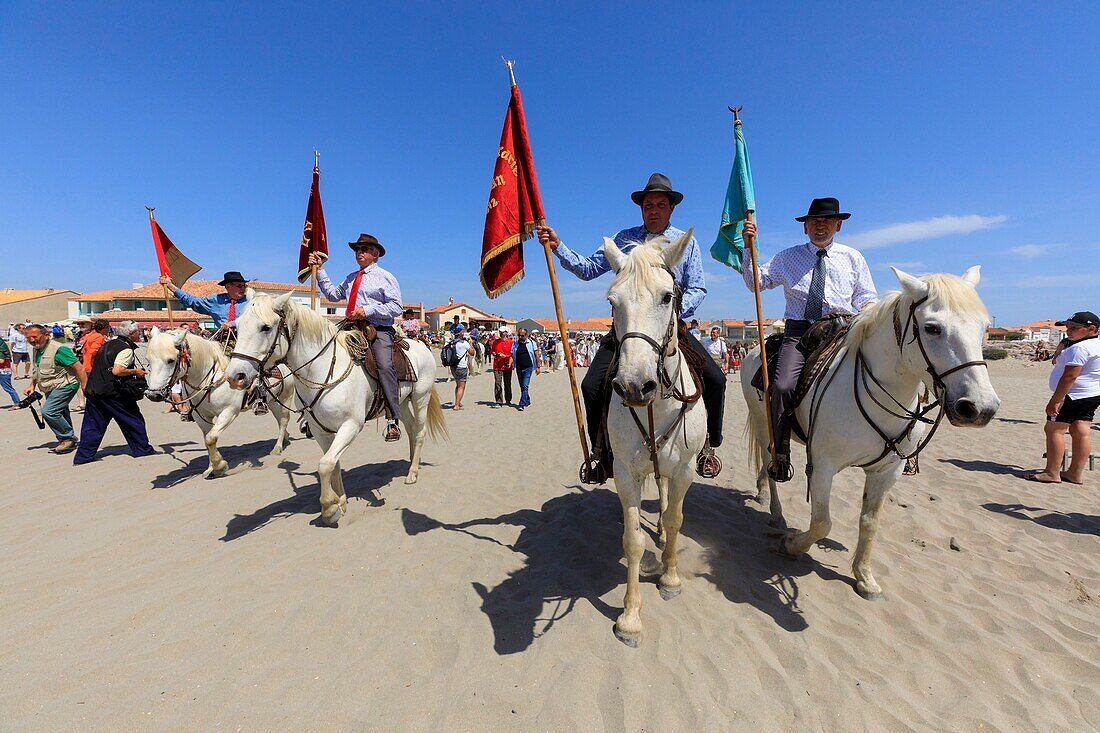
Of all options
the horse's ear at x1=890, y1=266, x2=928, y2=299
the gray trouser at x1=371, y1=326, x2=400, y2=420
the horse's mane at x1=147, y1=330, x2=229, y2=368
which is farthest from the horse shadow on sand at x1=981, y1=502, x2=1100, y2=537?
the horse's mane at x1=147, y1=330, x2=229, y2=368

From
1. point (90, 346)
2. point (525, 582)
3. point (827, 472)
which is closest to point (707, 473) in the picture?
point (827, 472)

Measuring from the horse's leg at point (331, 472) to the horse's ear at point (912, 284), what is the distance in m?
4.67

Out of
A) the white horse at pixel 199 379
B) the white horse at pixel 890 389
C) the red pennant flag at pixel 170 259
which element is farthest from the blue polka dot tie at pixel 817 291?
the red pennant flag at pixel 170 259

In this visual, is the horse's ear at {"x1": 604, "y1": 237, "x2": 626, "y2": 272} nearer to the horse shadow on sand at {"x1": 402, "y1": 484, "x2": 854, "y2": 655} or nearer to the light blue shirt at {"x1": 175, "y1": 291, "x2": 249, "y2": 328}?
the horse shadow on sand at {"x1": 402, "y1": 484, "x2": 854, "y2": 655}

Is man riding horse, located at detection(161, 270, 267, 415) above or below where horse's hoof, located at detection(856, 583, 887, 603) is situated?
above

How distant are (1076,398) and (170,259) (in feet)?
42.2

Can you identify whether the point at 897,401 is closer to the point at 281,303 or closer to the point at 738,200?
the point at 738,200

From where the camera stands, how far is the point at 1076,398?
18.1ft

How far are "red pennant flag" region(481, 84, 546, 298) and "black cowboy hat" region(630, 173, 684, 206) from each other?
770 millimetres

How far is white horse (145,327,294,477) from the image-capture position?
5855 mm

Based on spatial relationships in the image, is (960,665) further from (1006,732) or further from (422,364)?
(422,364)

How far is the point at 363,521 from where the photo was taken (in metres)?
4.57

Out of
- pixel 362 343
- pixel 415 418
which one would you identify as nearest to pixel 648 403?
pixel 362 343

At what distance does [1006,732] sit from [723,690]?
132 cm
